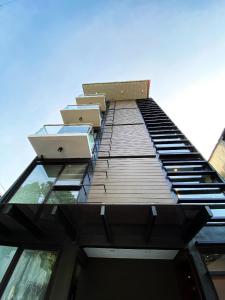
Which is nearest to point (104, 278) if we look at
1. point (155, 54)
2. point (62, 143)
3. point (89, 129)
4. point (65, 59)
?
point (62, 143)

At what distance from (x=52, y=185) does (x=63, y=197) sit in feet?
2.07

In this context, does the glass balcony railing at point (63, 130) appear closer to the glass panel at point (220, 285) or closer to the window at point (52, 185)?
the window at point (52, 185)

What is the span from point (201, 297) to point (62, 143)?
228 inches

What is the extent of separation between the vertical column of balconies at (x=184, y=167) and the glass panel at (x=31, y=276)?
3.66m

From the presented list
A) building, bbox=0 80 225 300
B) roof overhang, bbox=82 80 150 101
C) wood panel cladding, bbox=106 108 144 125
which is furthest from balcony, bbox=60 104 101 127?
roof overhang, bbox=82 80 150 101

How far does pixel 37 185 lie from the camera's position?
5.53m

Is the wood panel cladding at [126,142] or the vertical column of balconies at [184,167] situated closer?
the vertical column of balconies at [184,167]

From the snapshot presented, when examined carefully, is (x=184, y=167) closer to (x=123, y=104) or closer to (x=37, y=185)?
(x=37, y=185)

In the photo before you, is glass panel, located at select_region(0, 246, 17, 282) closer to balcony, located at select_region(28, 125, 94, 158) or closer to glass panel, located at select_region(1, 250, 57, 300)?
glass panel, located at select_region(1, 250, 57, 300)

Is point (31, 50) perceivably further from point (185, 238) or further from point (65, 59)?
point (185, 238)

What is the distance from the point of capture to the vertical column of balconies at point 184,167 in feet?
17.5

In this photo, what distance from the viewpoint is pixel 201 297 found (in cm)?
310

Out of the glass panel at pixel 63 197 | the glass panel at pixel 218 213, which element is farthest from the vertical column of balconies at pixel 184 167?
the glass panel at pixel 63 197

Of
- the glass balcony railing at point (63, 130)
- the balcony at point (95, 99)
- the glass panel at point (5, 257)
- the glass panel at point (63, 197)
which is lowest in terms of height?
the glass panel at point (5, 257)
